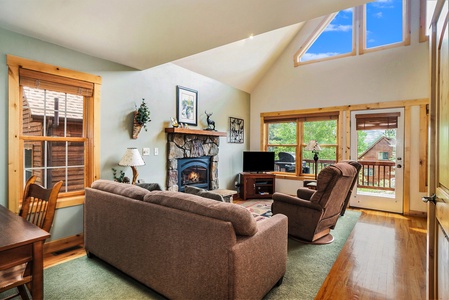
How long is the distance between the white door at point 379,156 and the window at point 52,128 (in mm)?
4931

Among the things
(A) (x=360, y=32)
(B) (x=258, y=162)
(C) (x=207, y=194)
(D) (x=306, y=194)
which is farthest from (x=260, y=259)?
(A) (x=360, y=32)

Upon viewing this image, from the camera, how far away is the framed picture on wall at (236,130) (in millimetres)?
5617

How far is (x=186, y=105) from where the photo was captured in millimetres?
4430

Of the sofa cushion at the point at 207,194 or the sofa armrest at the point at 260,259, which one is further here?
the sofa cushion at the point at 207,194

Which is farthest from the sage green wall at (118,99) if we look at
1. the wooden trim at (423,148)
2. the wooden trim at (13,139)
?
the wooden trim at (423,148)

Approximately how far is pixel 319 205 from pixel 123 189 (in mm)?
2201

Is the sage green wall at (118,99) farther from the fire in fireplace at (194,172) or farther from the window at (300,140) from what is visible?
the window at (300,140)

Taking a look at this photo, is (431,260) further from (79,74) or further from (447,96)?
(79,74)

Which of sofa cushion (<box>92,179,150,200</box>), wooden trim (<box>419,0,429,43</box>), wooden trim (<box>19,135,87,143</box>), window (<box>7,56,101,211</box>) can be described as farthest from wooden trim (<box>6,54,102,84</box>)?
wooden trim (<box>419,0,429,43</box>)

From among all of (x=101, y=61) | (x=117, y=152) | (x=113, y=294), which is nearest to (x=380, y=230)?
(x=113, y=294)

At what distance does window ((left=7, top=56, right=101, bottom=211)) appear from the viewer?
249 centimetres

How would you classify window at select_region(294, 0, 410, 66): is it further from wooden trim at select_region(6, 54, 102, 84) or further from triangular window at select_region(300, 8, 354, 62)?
wooden trim at select_region(6, 54, 102, 84)

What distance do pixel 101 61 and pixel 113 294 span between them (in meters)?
2.83

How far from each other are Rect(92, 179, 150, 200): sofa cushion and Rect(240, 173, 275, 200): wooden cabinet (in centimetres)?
351
